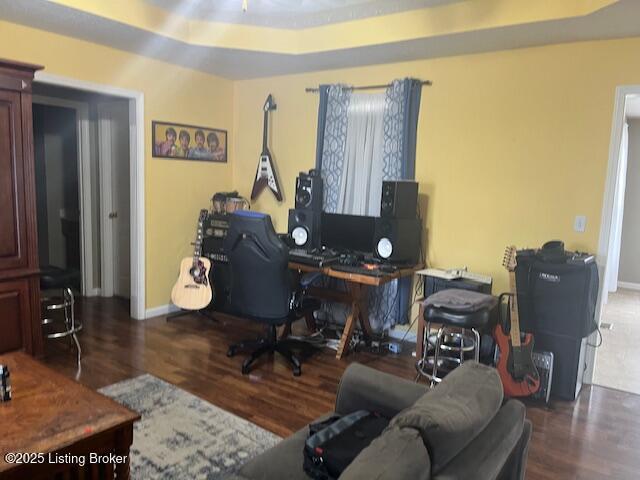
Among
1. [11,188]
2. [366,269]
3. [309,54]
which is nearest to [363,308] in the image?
[366,269]

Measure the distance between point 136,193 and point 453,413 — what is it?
147 inches

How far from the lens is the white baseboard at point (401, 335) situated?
4078 millimetres

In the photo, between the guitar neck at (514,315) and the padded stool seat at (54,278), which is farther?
the padded stool seat at (54,278)

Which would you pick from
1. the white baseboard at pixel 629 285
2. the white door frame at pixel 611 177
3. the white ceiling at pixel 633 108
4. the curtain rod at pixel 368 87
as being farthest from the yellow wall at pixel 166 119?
the white baseboard at pixel 629 285

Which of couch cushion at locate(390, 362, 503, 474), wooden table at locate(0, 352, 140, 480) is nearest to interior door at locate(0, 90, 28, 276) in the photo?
wooden table at locate(0, 352, 140, 480)

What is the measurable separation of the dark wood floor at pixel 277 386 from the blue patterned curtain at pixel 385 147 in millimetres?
487

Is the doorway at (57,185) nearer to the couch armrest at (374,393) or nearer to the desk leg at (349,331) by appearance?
the desk leg at (349,331)

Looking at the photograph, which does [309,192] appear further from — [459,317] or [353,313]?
[459,317]

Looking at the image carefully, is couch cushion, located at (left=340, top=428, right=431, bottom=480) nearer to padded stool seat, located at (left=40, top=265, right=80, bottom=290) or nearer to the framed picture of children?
padded stool seat, located at (left=40, top=265, right=80, bottom=290)

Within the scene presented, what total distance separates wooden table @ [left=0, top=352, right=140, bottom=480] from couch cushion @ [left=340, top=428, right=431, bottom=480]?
90 centimetres

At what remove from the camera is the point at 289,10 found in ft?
11.8

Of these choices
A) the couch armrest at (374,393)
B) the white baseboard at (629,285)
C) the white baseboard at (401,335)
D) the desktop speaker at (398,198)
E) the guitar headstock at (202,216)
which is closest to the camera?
the couch armrest at (374,393)

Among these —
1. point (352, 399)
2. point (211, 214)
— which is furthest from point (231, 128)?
point (352, 399)

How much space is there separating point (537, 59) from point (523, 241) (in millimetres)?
1288
